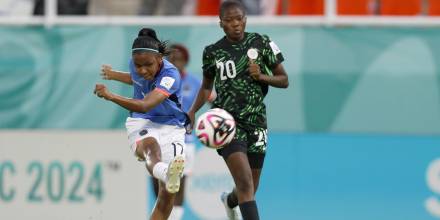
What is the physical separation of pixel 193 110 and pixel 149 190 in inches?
127

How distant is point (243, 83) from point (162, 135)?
0.89m

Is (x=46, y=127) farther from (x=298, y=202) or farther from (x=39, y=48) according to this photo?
(x=298, y=202)

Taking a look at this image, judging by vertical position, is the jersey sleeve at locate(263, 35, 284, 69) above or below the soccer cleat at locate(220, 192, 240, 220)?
above

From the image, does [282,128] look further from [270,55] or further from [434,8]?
[270,55]

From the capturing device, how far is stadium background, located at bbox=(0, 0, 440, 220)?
46.9 feet

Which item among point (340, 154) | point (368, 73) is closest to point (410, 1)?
point (368, 73)

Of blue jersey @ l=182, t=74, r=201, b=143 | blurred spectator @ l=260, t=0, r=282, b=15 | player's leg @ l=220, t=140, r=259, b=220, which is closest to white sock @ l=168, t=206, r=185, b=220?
blue jersey @ l=182, t=74, r=201, b=143

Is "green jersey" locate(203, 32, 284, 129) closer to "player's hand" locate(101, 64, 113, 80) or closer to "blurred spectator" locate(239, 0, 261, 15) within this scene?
"player's hand" locate(101, 64, 113, 80)

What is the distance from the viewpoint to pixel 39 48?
51.1 feet

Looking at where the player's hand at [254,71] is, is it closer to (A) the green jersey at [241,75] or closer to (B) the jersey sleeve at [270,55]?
(A) the green jersey at [241,75]

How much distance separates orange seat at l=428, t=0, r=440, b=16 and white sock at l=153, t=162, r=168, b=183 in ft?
20.5

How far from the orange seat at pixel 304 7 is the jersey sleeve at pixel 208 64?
476 centimetres

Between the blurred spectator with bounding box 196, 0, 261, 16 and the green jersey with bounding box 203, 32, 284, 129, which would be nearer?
the green jersey with bounding box 203, 32, 284, 129

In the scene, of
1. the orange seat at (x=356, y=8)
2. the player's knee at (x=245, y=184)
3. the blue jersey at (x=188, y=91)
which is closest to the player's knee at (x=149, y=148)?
the player's knee at (x=245, y=184)
